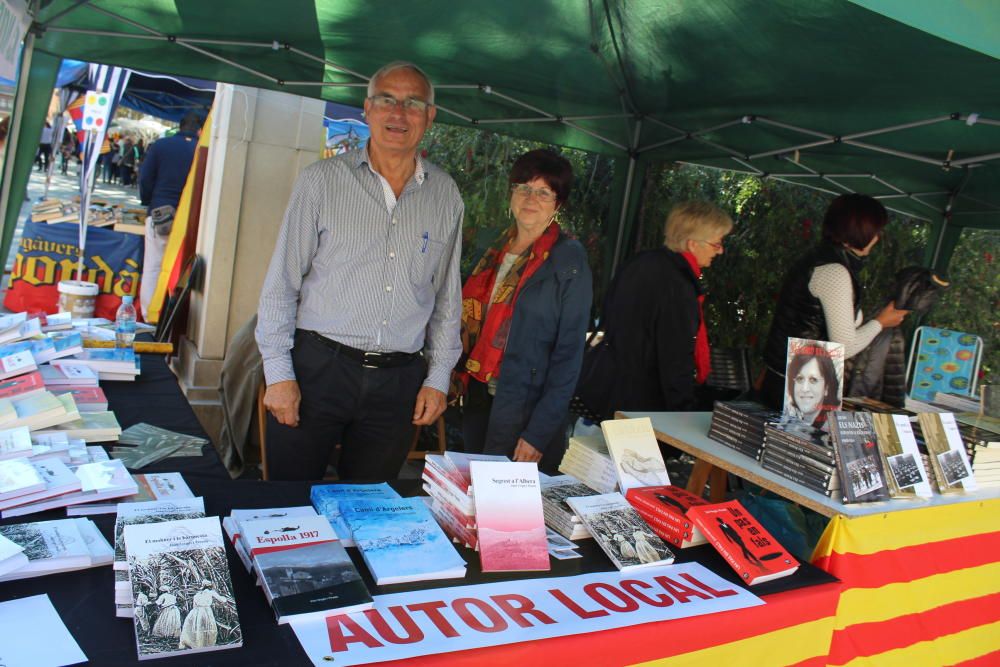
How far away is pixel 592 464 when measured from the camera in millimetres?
1929

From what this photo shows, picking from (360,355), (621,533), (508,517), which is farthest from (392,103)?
(621,533)

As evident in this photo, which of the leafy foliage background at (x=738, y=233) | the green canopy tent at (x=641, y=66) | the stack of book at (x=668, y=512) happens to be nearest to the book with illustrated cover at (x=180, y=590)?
the stack of book at (x=668, y=512)

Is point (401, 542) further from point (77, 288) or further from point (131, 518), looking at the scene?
point (77, 288)

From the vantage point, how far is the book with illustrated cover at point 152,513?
1179 millimetres

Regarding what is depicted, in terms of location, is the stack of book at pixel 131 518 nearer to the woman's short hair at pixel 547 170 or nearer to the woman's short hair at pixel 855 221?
the woman's short hair at pixel 547 170

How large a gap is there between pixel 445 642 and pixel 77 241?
4820 millimetres

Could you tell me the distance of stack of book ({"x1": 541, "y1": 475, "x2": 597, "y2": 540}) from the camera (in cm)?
162

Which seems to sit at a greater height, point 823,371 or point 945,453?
point 823,371

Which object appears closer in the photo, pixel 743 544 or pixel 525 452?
pixel 743 544

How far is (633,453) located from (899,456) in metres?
0.74

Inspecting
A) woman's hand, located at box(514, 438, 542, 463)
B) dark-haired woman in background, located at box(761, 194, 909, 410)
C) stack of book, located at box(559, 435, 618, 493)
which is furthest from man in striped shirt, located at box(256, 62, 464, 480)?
dark-haired woman in background, located at box(761, 194, 909, 410)

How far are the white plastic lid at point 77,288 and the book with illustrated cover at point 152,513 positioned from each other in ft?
11.7

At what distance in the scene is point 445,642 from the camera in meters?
1.11

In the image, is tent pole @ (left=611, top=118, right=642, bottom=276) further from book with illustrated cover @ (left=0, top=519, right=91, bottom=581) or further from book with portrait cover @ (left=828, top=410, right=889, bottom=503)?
book with illustrated cover @ (left=0, top=519, right=91, bottom=581)
